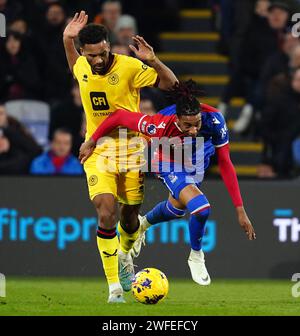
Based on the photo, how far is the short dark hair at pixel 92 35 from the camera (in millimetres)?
11953

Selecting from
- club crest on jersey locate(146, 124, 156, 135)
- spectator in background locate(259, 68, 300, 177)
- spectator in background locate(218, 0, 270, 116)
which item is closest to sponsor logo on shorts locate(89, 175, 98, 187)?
club crest on jersey locate(146, 124, 156, 135)

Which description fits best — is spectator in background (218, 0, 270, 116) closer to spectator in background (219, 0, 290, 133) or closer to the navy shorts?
spectator in background (219, 0, 290, 133)

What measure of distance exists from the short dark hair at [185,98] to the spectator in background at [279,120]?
518cm

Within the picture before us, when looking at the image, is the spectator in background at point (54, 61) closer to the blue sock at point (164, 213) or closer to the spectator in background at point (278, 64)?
the spectator in background at point (278, 64)

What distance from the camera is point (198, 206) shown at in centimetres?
1203

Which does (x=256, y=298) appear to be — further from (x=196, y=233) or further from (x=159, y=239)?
(x=159, y=239)

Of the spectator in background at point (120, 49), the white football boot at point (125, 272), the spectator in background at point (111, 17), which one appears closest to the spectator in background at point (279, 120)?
the spectator in background at point (120, 49)

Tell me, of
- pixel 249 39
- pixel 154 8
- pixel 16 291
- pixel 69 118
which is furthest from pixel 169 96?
pixel 154 8

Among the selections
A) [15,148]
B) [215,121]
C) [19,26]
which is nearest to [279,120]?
[15,148]

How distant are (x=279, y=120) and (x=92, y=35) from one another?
19.1 feet

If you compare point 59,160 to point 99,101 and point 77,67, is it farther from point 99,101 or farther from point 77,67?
point 99,101

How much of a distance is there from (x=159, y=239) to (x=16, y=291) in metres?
2.69

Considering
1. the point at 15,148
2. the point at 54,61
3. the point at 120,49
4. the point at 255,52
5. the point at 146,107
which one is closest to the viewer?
the point at 146,107

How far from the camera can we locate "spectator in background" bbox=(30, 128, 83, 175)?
53.1 ft
